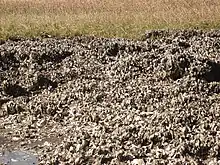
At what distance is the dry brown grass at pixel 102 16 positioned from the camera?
30438mm

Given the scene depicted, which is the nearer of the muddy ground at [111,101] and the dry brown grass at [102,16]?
the muddy ground at [111,101]

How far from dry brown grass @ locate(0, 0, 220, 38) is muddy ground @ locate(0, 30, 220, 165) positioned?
334cm

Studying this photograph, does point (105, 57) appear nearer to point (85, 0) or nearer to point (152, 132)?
point (152, 132)

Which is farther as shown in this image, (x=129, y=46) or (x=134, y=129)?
(x=129, y=46)

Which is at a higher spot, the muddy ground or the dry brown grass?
the dry brown grass

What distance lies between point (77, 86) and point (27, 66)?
4.03 metres

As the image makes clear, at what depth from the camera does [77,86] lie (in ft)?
65.5

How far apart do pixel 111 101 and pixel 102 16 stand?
53.0ft

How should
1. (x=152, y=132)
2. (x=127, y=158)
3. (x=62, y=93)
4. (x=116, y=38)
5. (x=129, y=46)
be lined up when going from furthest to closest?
(x=116, y=38)
(x=129, y=46)
(x=62, y=93)
(x=152, y=132)
(x=127, y=158)

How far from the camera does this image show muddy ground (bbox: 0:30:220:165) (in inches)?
532

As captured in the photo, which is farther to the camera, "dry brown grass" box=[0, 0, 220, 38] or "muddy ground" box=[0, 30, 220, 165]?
"dry brown grass" box=[0, 0, 220, 38]

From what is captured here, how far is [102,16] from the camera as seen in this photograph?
3341 centimetres

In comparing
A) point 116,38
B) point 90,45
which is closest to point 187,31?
point 116,38

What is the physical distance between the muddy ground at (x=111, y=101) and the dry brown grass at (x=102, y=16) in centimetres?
334
